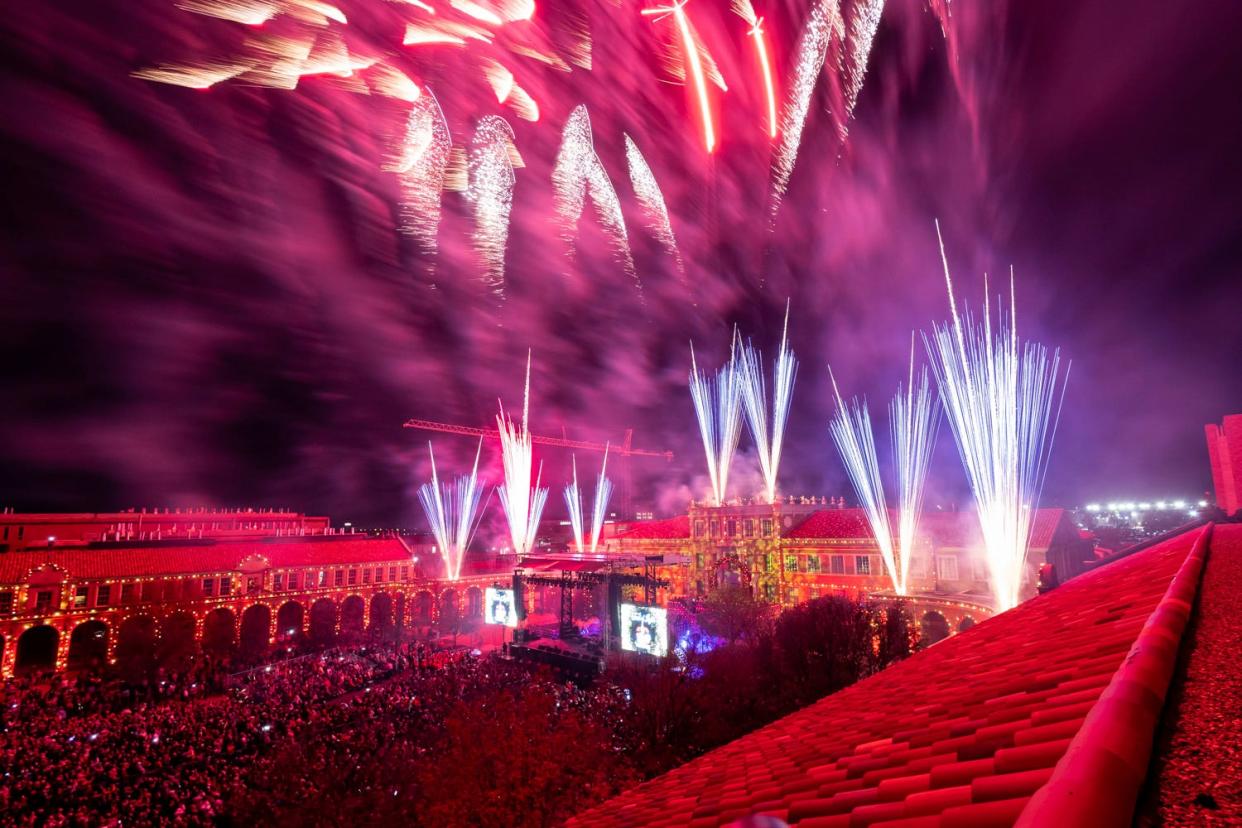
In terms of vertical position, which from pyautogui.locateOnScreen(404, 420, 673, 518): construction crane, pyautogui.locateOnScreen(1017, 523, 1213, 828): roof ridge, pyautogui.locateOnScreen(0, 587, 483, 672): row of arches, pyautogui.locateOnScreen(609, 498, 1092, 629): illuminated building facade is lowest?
pyautogui.locateOnScreen(0, 587, 483, 672): row of arches

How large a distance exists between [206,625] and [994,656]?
42.3 m

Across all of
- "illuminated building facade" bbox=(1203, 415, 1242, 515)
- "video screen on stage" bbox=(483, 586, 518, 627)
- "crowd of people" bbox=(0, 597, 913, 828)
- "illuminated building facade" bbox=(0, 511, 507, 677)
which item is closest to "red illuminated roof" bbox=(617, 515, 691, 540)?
"illuminated building facade" bbox=(0, 511, 507, 677)

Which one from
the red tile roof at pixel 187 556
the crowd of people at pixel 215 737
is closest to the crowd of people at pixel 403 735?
the crowd of people at pixel 215 737

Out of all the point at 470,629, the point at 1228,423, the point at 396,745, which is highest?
the point at 1228,423

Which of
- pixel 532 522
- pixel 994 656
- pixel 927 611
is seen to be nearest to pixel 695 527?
pixel 927 611

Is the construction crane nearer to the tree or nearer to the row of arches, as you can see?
the row of arches

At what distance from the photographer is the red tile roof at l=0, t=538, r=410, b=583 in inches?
1209

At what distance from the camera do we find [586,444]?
119750mm

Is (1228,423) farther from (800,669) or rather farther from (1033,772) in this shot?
(1033,772)

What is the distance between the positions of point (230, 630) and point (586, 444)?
86826 mm

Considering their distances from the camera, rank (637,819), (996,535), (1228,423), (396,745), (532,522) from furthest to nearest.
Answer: (532,522)
(996,535)
(1228,423)
(396,745)
(637,819)

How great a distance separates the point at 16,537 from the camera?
137ft

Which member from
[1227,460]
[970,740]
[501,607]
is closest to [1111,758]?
[970,740]

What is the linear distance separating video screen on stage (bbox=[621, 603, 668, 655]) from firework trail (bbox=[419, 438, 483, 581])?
23.5m
